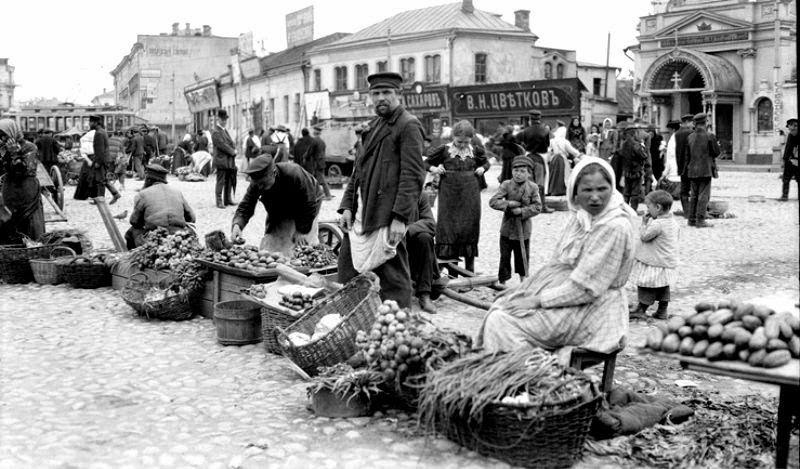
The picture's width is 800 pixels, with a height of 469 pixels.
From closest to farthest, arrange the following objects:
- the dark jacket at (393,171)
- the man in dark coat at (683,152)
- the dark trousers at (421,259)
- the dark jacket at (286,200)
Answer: the dark jacket at (393,171) < the dark trousers at (421,259) < the dark jacket at (286,200) < the man in dark coat at (683,152)

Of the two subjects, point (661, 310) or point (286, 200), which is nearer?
point (661, 310)

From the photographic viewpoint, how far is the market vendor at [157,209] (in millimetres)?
9922

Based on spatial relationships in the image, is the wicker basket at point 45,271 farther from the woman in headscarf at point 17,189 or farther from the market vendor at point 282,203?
the market vendor at point 282,203

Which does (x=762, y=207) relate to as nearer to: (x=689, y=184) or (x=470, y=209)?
(x=689, y=184)

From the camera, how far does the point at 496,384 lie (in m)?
4.33

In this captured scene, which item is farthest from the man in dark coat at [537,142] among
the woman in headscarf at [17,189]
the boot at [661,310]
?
the woman in headscarf at [17,189]

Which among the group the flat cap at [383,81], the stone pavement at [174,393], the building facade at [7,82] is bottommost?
the stone pavement at [174,393]

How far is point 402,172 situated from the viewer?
6742 mm

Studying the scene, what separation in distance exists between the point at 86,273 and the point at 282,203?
2511 millimetres

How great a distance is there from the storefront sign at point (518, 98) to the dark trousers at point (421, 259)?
84.4ft

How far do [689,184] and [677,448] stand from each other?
12.3 metres

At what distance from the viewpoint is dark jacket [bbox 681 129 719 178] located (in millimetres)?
14688

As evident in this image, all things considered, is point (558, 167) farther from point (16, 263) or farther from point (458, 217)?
point (16, 263)

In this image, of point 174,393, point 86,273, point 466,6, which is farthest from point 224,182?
point 466,6
